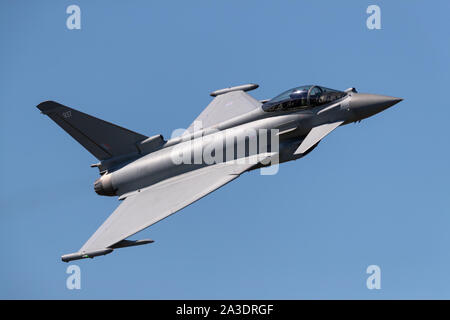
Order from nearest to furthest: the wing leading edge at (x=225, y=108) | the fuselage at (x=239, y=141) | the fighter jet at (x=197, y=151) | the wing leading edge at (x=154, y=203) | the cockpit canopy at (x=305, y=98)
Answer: the wing leading edge at (x=154, y=203) < the fighter jet at (x=197, y=151) < the fuselage at (x=239, y=141) < the cockpit canopy at (x=305, y=98) < the wing leading edge at (x=225, y=108)

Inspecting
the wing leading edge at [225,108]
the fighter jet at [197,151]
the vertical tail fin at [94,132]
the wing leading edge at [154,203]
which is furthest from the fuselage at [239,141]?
the wing leading edge at [225,108]

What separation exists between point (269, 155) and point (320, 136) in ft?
6.30

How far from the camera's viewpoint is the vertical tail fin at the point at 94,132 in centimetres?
2952

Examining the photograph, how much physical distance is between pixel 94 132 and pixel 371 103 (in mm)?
10641

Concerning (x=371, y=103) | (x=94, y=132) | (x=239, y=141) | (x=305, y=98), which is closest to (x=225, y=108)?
(x=239, y=141)

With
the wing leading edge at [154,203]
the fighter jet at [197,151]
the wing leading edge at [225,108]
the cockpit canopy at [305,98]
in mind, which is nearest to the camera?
the wing leading edge at [154,203]

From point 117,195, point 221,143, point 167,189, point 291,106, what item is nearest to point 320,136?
point 291,106

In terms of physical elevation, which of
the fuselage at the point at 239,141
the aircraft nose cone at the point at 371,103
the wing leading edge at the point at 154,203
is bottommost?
the wing leading edge at the point at 154,203

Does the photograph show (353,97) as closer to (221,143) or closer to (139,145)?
(221,143)

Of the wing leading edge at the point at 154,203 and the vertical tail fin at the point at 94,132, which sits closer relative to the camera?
the wing leading edge at the point at 154,203

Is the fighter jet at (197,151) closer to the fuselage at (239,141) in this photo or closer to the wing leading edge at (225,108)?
the fuselage at (239,141)

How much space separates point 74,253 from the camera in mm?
26688

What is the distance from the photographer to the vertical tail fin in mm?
29516

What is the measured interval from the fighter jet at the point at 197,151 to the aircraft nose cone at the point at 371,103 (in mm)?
35
